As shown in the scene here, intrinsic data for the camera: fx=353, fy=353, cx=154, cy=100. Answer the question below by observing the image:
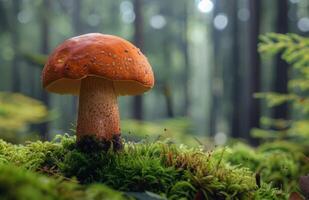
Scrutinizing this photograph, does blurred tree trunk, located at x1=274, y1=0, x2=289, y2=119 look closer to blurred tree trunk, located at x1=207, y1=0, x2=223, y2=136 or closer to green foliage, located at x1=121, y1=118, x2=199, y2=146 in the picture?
green foliage, located at x1=121, y1=118, x2=199, y2=146

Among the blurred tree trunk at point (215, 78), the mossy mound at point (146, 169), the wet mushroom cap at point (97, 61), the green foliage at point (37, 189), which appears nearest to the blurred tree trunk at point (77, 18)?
the blurred tree trunk at point (215, 78)

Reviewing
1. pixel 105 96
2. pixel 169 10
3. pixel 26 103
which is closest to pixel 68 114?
pixel 169 10

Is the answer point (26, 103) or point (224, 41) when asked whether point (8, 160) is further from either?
point (224, 41)

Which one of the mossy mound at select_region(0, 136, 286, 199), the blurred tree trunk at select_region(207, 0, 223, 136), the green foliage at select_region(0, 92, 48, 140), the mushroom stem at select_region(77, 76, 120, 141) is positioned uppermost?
the mushroom stem at select_region(77, 76, 120, 141)

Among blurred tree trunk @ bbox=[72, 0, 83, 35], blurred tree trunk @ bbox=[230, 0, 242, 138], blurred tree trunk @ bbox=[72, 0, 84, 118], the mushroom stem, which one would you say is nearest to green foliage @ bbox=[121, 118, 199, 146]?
the mushroom stem

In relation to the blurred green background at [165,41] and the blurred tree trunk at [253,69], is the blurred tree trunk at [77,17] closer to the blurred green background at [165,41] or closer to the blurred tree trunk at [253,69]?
the blurred green background at [165,41]

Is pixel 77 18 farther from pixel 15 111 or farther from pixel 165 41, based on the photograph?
pixel 15 111
